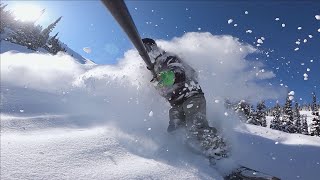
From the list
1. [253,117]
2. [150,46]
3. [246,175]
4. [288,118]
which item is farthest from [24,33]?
[288,118]

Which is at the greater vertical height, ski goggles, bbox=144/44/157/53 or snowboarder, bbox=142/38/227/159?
ski goggles, bbox=144/44/157/53

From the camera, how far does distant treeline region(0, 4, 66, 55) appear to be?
29392 millimetres

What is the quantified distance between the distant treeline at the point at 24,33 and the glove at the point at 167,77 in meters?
24.2

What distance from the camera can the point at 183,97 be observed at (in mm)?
A: 6043

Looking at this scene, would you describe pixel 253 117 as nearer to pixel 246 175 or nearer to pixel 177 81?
pixel 177 81

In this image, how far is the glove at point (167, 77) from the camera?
5805 mm

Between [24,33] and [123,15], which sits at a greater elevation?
[24,33]

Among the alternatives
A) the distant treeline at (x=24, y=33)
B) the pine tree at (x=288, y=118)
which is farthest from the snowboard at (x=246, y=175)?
the pine tree at (x=288, y=118)

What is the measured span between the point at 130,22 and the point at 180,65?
379 cm

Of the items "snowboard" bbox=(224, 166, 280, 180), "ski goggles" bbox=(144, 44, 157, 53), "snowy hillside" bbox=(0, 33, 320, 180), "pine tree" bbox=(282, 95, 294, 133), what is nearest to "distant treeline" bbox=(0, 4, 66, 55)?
"snowy hillside" bbox=(0, 33, 320, 180)

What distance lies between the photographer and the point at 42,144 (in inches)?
147

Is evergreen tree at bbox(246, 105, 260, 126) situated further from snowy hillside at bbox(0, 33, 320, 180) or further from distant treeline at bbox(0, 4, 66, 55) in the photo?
snowy hillside at bbox(0, 33, 320, 180)

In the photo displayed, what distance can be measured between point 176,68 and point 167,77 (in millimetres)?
355

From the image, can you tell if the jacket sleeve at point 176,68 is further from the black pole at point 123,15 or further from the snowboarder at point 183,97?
the black pole at point 123,15
